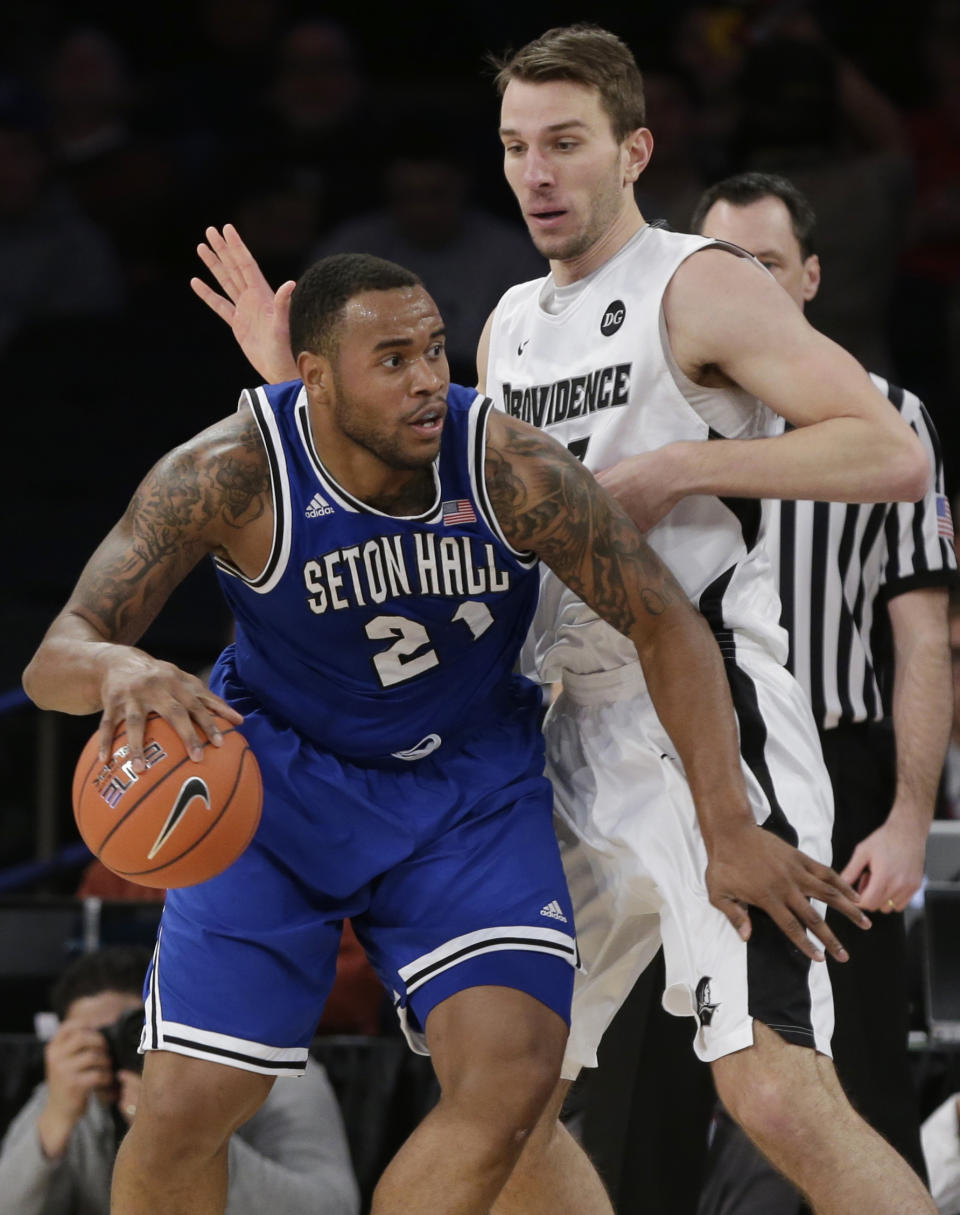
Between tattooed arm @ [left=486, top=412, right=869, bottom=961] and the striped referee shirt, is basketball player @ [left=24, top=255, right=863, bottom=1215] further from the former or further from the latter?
the striped referee shirt

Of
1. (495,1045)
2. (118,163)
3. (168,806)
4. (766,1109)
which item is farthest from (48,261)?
(766,1109)

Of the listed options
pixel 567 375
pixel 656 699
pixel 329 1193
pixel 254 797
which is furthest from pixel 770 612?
pixel 329 1193

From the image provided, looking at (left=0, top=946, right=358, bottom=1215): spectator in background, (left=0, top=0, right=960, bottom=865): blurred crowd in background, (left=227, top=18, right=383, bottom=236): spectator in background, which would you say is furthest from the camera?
(left=227, top=18, right=383, bottom=236): spectator in background

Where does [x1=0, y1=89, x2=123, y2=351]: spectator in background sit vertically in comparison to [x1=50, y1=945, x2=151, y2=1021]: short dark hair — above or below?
above

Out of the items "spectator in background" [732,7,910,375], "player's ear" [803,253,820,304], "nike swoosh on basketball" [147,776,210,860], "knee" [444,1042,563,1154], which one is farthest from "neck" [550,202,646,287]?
"spectator in background" [732,7,910,375]

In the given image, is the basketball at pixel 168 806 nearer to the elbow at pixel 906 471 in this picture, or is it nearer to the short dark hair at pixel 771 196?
the elbow at pixel 906 471

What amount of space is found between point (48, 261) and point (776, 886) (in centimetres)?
660

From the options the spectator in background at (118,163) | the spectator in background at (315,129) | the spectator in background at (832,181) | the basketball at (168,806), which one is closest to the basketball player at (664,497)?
the basketball at (168,806)

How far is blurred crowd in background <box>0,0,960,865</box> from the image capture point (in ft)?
24.2

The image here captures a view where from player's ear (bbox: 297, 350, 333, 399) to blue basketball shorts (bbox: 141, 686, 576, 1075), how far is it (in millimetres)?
629

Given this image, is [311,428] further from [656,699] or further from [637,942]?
[637,942]

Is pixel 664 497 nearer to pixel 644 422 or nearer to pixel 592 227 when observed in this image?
pixel 644 422

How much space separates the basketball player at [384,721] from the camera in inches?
124

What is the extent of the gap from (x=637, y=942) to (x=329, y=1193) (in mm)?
1228
